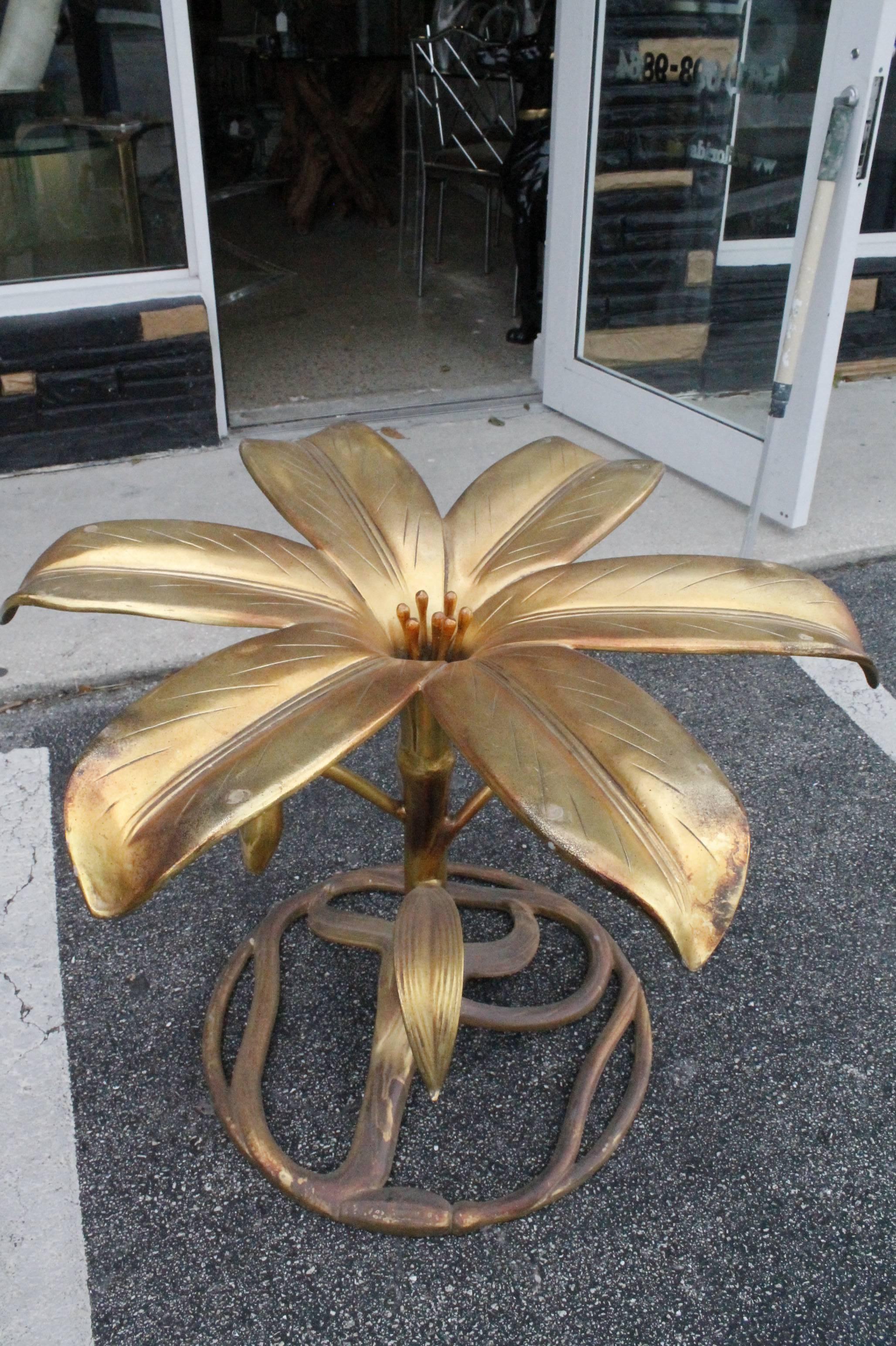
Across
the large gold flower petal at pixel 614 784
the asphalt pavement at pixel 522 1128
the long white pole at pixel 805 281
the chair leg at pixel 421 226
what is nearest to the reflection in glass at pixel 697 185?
the long white pole at pixel 805 281

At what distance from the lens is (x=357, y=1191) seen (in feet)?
5.14

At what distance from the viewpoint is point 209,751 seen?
1069 millimetres

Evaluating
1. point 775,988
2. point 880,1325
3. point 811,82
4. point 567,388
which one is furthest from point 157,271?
point 880,1325

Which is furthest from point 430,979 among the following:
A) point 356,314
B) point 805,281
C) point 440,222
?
point 440,222

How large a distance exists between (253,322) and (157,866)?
481 centimetres

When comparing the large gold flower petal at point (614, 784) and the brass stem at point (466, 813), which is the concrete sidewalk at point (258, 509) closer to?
the brass stem at point (466, 813)

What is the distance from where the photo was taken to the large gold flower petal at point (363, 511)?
1428 mm

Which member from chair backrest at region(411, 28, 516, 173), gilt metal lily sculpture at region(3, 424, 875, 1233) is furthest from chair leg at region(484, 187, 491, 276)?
gilt metal lily sculpture at region(3, 424, 875, 1233)

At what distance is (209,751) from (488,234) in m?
5.45

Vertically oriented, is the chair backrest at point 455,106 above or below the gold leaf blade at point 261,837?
above

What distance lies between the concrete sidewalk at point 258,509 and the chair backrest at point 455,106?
6.33 feet

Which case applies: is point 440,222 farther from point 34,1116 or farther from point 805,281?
point 34,1116

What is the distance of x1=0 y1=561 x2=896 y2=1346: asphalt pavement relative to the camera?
1.51 m

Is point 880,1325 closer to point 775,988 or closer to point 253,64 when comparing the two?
point 775,988
